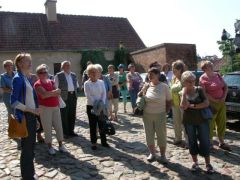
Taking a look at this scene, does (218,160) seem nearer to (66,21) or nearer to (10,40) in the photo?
(10,40)

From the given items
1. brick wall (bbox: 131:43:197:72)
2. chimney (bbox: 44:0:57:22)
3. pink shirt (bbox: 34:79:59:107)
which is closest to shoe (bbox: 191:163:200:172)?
pink shirt (bbox: 34:79:59:107)

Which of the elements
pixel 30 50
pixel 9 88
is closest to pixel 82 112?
Answer: pixel 9 88

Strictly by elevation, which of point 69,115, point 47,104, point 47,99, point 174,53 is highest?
point 174,53

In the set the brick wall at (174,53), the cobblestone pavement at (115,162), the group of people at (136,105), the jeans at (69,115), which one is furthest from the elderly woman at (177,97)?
the brick wall at (174,53)

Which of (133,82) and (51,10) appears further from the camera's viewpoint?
(51,10)

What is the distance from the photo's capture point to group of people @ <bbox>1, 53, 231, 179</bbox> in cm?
539

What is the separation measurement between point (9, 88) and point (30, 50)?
759 inches

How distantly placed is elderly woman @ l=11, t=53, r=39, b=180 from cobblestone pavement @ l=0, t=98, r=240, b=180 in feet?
1.95

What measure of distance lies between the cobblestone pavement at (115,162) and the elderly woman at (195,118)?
0.40 metres

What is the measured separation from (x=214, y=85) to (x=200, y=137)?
165 centimetres

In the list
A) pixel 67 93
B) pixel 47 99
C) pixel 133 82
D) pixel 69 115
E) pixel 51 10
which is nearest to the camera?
pixel 47 99

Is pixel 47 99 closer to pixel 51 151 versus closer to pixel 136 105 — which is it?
pixel 51 151

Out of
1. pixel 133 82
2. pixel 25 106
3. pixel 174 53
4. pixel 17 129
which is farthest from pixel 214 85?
pixel 174 53

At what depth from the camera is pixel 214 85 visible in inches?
283
